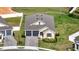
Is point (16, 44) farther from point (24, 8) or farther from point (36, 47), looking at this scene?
point (24, 8)

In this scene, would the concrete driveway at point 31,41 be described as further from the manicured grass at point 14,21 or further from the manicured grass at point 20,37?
the manicured grass at point 14,21

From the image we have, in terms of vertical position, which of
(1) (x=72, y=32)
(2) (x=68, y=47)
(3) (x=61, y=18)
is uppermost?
(3) (x=61, y=18)

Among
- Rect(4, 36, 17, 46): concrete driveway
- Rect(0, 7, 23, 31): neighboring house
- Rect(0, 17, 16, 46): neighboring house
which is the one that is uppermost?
Rect(0, 7, 23, 31): neighboring house

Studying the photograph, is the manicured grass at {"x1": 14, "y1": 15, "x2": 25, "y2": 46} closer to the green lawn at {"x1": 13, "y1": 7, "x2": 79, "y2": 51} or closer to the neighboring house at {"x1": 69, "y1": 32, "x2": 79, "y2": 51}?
the green lawn at {"x1": 13, "y1": 7, "x2": 79, "y2": 51}

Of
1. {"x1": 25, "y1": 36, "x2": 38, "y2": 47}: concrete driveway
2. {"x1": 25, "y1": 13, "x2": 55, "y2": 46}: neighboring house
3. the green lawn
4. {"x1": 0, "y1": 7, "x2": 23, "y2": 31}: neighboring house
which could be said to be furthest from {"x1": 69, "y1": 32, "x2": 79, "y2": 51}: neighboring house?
{"x1": 0, "y1": 7, "x2": 23, "y2": 31}: neighboring house

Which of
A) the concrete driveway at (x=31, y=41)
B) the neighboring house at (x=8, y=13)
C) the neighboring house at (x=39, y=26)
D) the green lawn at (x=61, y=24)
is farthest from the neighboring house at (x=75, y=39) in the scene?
the neighboring house at (x=8, y=13)

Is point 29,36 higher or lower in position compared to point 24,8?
lower

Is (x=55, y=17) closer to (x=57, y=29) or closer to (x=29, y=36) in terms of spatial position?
(x=57, y=29)
